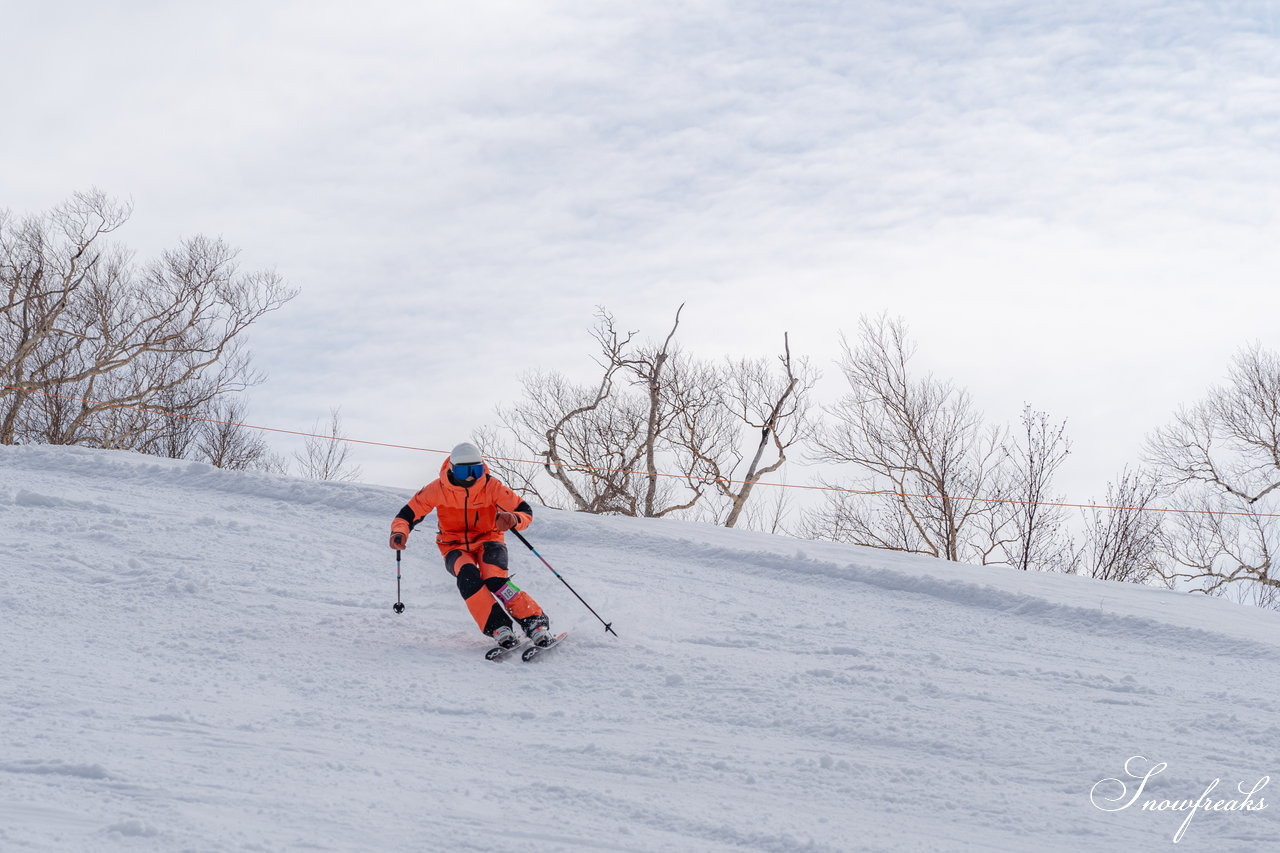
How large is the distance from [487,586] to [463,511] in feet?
1.95

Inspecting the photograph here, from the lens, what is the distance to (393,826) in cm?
349

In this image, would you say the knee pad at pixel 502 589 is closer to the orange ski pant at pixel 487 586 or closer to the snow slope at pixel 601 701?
the orange ski pant at pixel 487 586

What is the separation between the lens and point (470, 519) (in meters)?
6.53

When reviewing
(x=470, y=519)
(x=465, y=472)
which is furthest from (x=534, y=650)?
(x=465, y=472)

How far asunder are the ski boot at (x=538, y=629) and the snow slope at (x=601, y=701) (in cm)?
15

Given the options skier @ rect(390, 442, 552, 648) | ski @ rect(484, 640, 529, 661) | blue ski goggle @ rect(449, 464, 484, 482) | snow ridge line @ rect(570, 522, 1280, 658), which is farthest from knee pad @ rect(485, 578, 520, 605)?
snow ridge line @ rect(570, 522, 1280, 658)

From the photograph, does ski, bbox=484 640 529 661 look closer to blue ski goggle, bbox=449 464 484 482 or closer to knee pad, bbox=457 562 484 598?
knee pad, bbox=457 562 484 598

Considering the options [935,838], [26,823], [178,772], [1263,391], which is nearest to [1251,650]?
[935,838]

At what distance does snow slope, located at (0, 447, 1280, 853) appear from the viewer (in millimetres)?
3633

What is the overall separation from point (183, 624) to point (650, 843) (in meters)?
3.98

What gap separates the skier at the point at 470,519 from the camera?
20.6 feet

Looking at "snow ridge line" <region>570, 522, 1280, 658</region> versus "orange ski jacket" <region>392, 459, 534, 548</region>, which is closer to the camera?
"orange ski jacket" <region>392, 459, 534, 548</region>

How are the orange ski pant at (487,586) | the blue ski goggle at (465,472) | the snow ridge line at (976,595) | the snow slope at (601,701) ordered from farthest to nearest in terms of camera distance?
the snow ridge line at (976,595) < the blue ski goggle at (465,472) < the orange ski pant at (487,586) < the snow slope at (601,701)

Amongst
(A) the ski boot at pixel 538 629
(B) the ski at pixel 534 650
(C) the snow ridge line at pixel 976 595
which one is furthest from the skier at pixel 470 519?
(C) the snow ridge line at pixel 976 595
